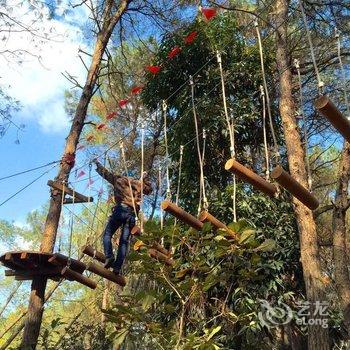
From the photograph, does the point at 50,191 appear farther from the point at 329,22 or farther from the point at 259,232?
the point at 329,22

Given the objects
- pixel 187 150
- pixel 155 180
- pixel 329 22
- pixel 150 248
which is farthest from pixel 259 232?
pixel 155 180

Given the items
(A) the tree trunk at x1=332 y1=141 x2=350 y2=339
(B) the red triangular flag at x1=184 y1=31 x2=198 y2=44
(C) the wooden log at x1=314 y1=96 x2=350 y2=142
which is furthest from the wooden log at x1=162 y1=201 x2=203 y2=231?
(B) the red triangular flag at x1=184 y1=31 x2=198 y2=44

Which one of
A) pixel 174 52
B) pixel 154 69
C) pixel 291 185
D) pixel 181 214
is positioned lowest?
pixel 291 185

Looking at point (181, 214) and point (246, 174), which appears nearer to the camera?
point (246, 174)

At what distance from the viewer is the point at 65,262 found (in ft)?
12.3

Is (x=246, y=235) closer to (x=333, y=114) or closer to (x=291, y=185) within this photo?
(x=291, y=185)

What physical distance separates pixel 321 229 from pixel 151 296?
5.37 metres

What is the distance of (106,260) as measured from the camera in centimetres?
370

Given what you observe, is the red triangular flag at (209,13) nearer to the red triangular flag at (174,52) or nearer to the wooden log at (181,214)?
the red triangular flag at (174,52)

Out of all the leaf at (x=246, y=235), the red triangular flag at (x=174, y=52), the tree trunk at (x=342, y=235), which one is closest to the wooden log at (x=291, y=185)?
the leaf at (x=246, y=235)

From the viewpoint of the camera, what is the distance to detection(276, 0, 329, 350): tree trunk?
371cm

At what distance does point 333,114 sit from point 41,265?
114 inches

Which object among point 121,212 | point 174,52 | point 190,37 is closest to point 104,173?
point 121,212

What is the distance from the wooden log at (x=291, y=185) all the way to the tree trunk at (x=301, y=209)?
1646 millimetres
